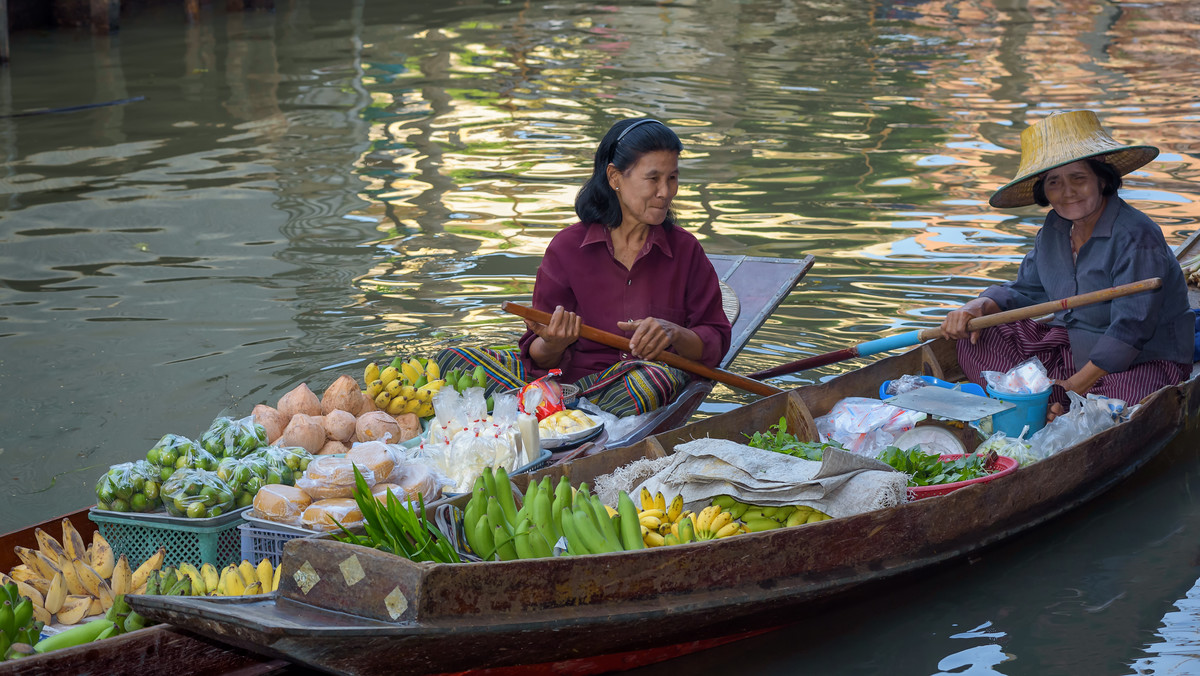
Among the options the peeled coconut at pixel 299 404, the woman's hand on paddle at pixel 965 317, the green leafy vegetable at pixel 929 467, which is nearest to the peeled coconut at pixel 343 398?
the peeled coconut at pixel 299 404

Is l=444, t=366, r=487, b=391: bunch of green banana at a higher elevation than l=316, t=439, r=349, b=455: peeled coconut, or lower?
higher

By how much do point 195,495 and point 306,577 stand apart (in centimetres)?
72

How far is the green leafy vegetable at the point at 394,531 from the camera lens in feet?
8.90

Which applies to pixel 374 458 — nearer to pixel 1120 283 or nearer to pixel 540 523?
pixel 540 523

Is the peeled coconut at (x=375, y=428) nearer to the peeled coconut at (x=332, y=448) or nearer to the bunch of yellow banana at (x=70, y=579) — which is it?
the peeled coconut at (x=332, y=448)

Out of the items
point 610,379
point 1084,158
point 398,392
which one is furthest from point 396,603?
point 1084,158

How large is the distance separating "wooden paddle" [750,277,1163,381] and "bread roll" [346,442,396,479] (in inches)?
68.3

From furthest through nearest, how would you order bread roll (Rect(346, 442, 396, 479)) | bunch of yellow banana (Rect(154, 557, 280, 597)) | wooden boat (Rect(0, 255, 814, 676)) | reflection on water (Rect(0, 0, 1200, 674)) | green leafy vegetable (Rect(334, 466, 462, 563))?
reflection on water (Rect(0, 0, 1200, 674)) → bread roll (Rect(346, 442, 396, 479)) → bunch of yellow banana (Rect(154, 557, 280, 597)) → green leafy vegetable (Rect(334, 466, 462, 563)) → wooden boat (Rect(0, 255, 814, 676))

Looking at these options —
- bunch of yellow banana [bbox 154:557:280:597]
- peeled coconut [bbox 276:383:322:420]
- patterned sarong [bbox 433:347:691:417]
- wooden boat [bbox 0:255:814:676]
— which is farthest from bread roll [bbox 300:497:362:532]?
patterned sarong [bbox 433:347:691:417]

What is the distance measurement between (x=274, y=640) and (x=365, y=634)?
19 centimetres

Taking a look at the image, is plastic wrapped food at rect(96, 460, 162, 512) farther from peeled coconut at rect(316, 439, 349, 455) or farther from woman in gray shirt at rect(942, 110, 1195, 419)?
woman in gray shirt at rect(942, 110, 1195, 419)

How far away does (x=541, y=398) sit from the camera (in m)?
3.96

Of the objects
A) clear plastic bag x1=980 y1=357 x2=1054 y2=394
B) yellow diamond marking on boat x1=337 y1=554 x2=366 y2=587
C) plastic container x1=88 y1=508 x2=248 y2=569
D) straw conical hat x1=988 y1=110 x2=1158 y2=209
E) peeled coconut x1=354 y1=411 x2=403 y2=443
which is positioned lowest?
plastic container x1=88 y1=508 x2=248 y2=569

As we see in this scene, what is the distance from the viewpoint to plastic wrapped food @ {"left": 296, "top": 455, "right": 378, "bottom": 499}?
3.11 m
